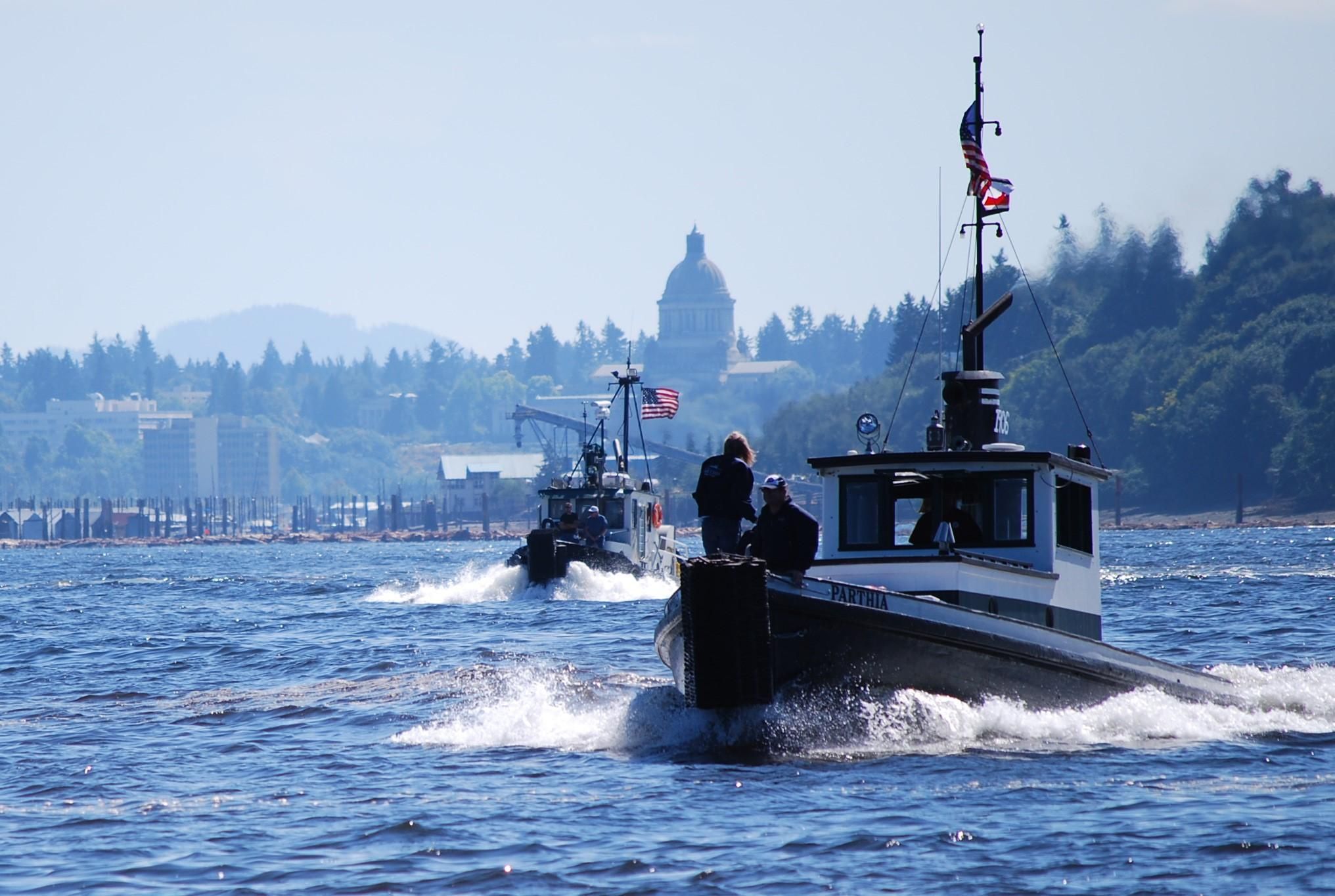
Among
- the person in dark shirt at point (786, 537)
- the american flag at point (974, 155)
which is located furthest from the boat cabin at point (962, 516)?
the american flag at point (974, 155)

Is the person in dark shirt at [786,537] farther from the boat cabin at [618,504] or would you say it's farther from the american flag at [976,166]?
the boat cabin at [618,504]

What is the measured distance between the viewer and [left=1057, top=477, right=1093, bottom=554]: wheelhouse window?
836 inches

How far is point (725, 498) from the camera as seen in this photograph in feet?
64.2

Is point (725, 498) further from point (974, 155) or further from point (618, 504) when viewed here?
point (618, 504)

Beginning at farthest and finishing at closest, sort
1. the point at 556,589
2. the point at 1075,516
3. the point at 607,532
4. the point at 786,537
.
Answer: the point at 607,532 → the point at 556,589 → the point at 1075,516 → the point at 786,537

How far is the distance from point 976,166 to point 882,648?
24.8 feet

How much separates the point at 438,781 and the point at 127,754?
4.08 m

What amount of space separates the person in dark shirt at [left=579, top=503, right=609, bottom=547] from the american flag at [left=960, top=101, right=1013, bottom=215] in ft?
93.8

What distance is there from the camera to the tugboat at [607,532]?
51219mm

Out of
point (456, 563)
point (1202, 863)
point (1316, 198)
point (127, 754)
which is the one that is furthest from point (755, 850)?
point (1316, 198)

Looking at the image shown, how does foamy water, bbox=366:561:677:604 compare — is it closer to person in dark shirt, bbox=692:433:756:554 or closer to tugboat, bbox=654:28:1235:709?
tugboat, bbox=654:28:1235:709

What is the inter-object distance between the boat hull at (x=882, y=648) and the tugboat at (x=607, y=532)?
31.9 metres

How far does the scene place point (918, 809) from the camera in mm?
15852

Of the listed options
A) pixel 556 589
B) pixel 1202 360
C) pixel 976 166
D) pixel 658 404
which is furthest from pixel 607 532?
pixel 1202 360
